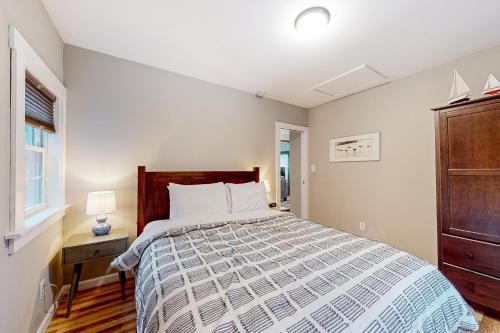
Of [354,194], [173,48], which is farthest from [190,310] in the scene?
[354,194]

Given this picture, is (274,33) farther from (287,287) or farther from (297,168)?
(297,168)

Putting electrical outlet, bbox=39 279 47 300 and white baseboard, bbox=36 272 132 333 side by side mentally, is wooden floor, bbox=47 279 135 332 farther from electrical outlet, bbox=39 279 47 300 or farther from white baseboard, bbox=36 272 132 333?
electrical outlet, bbox=39 279 47 300

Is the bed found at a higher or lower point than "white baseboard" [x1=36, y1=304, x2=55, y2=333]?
higher

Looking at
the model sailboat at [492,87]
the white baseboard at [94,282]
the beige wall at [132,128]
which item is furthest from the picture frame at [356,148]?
the white baseboard at [94,282]

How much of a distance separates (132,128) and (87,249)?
1.26 m

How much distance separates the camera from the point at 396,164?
109 inches

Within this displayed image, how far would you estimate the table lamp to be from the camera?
1934mm

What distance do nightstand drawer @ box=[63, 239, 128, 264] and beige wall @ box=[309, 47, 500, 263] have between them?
3.01m

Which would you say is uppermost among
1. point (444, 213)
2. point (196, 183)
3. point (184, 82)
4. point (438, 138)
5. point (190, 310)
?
point (184, 82)

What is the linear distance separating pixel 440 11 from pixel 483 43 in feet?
2.80

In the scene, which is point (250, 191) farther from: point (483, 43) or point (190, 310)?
point (483, 43)

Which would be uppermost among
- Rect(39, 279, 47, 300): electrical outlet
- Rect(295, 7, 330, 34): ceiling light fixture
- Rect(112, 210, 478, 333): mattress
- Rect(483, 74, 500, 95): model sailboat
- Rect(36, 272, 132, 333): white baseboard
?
Rect(295, 7, 330, 34): ceiling light fixture

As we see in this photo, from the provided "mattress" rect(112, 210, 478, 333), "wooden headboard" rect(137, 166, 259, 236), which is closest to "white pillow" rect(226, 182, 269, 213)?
"wooden headboard" rect(137, 166, 259, 236)

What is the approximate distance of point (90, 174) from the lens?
2.16 metres
